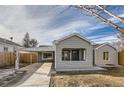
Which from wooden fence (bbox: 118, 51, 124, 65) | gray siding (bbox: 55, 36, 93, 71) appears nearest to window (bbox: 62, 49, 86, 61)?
gray siding (bbox: 55, 36, 93, 71)

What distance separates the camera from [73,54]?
945 centimetres

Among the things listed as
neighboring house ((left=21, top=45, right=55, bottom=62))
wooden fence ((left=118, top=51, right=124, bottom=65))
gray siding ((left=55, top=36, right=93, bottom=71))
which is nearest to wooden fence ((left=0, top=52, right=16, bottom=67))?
neighboring house ((left=21, top=45, right=55, bottom=62))

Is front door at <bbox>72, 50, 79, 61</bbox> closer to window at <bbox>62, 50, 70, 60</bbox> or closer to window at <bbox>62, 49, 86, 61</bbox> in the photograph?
window at <bbox>62, 49, 86, 61</bbox>

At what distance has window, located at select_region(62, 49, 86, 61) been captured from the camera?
947 centimetres

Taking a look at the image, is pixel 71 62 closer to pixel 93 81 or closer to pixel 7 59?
pixel 7 59

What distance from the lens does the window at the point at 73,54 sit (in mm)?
9470

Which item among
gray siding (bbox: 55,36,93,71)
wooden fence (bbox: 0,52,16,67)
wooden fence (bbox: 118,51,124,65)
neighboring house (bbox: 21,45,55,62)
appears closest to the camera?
wooden fence (bbox: 118,51,124,65)

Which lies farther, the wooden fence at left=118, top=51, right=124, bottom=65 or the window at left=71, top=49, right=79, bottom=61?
the window at left=71, top=49, right=79, bottom=61

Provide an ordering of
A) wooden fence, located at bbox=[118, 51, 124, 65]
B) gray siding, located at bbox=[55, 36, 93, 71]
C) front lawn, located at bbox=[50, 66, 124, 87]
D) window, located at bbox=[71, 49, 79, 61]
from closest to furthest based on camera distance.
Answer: front lawn, located at bbox=[50, 66, 124, 87], wooden fence, located at bbox=[118, 51, 124, 65], gray siding, located at bbox=[55, 36, 93, 71], window, located at bbox=[71, 49, 79, 61]

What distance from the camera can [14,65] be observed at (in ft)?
24.5

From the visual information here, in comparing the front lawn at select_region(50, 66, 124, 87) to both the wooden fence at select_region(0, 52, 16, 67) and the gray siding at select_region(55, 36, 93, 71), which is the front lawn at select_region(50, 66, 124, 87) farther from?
the gray siding at select_region(55, 36, 93, 71)

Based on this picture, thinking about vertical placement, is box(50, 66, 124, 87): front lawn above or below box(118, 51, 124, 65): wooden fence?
below

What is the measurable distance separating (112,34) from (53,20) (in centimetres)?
162
